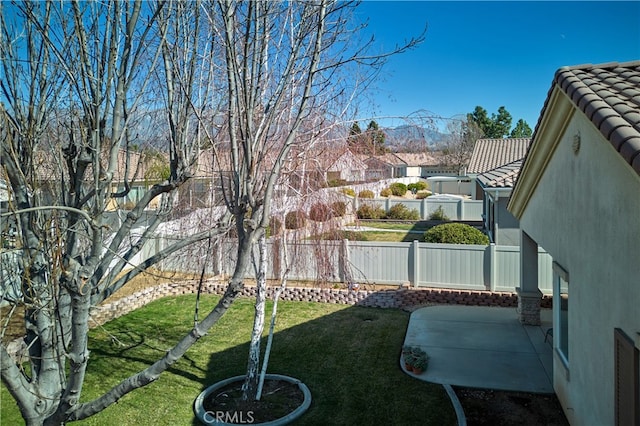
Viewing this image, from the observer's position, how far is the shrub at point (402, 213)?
28.7 meters

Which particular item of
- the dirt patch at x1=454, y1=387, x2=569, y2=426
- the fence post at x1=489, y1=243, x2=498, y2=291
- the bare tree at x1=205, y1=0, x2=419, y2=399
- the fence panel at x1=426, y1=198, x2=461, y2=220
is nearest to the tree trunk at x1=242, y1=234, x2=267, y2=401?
the bare tree at x1=205, y1=0, x2=419, y2=399

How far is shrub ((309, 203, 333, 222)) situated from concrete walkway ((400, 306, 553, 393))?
3.11m

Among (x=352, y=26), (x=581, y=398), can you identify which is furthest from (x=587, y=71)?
(x=581, y=398)

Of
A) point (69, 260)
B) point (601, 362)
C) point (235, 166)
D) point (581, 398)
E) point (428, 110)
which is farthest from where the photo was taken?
point (428, 110)

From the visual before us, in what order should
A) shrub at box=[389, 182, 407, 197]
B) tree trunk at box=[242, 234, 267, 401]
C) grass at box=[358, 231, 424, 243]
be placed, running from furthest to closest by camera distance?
shrub at box=[389, 182, 407, 197] → grass at box=[358, 231, 424, 243] → tree trunk at box=[242, 234, 267, 401]

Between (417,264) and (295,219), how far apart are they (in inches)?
200

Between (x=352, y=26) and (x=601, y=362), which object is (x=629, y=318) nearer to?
(x=601, y=362)

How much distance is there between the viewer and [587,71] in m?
5.56

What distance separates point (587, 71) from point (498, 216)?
30.9ft

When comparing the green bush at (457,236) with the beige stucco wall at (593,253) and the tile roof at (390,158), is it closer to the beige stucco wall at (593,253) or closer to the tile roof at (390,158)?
the tile roof at (390,158)

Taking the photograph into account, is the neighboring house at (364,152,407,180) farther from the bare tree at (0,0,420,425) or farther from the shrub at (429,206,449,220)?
the shrub at (429,206,449,220)

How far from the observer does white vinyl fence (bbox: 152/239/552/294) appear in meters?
12.4

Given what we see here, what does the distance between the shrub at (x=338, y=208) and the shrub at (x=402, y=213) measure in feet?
60.7

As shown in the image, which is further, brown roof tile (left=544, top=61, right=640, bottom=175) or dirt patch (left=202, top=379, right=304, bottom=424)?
dirt patch (left=202, top=379, right=304, bottom=424)
